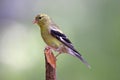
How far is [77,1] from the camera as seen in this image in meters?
2.83

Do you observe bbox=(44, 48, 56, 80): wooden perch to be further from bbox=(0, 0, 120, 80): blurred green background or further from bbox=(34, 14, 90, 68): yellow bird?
bbox=(0, 0, 120, 80): blurred green background

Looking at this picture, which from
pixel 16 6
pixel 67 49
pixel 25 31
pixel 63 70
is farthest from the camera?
pixel 16 6

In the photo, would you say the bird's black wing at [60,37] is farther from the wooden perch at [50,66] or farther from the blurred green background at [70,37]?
the blurred green background at [70,37]

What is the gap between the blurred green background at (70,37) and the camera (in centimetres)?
253

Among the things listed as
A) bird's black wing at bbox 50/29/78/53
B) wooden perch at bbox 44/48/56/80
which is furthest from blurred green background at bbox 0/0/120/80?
wooden perch at bbox 44/48/56/80

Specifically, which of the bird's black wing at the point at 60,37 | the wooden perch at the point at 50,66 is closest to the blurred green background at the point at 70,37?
the bird's black wing at the point at 60,37

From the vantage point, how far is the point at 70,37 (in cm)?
261

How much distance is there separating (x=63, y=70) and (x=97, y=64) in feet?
0.78

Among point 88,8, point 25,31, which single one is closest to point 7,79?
point 25,31

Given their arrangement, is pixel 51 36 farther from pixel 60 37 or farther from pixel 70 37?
pixel 70 37

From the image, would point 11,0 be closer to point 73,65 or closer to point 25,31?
point 25,31

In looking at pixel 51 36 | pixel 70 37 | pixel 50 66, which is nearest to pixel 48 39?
pixel 51 36

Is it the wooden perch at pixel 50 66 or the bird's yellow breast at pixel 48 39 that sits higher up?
the bird's yellow breast at pixel 48 39

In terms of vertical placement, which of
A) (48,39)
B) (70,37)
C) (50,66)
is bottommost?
(50,66)
